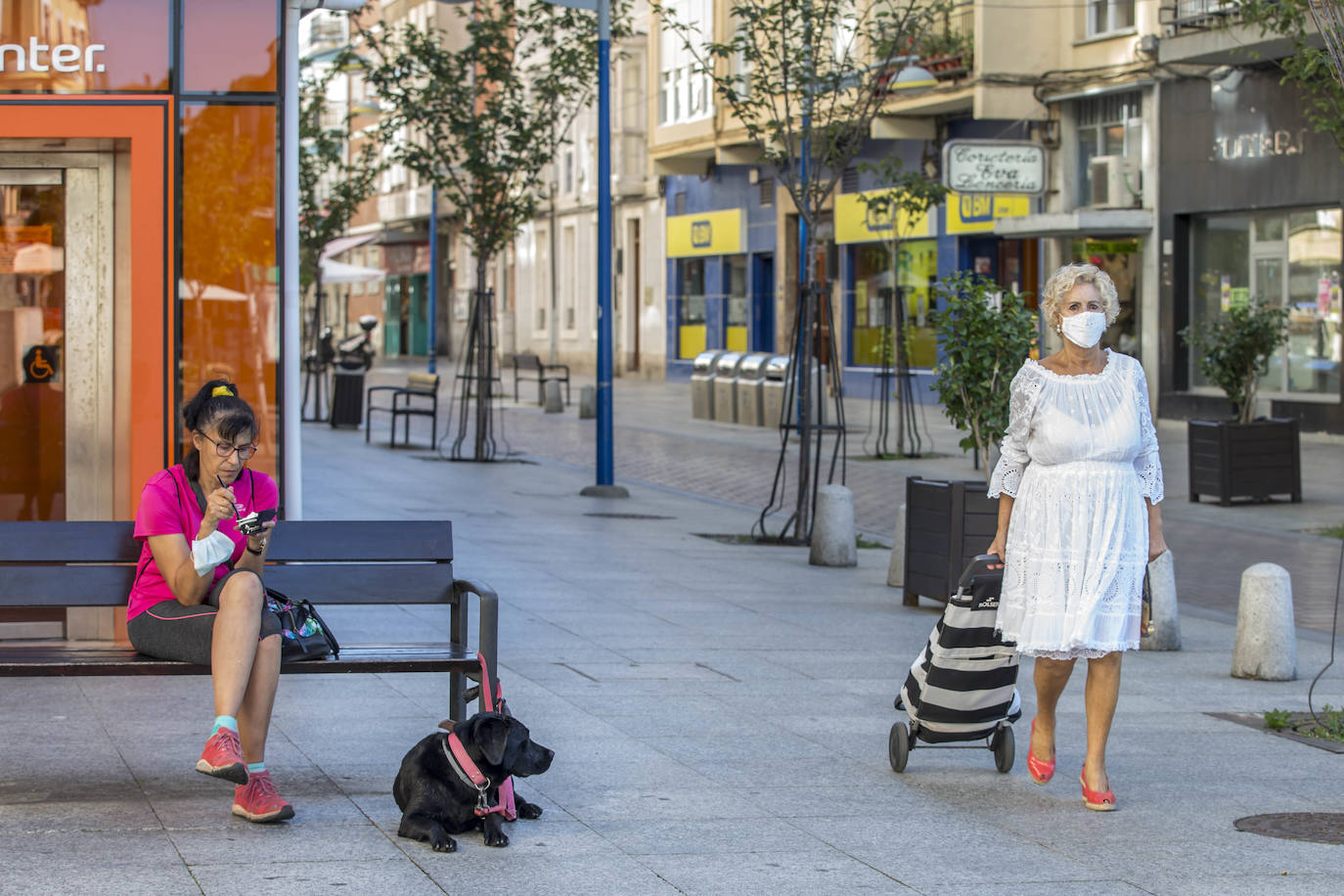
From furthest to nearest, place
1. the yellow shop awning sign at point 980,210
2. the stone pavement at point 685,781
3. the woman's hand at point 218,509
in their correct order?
1. the yellow shop awning sign at point 980,210
2. the woman's hand at point 218,509
3. the stone pavement at point 685,781

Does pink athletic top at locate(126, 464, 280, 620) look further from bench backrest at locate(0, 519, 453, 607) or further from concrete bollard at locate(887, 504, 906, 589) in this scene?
concrete bollard at locate(887, 504, 906, 589)

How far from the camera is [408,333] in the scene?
2667 inches

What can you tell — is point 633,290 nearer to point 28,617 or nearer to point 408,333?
point 408,333

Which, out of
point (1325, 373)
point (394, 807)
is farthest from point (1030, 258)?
point (394, 807)

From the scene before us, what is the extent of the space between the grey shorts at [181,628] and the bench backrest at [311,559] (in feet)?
1.15

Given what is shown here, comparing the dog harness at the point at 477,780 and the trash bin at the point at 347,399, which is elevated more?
the trash bin at the point at 347,399

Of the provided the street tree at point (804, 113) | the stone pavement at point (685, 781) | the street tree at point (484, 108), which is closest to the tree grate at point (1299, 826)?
the stone pavement at point (685, 781)

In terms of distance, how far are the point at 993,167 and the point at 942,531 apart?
11438mm

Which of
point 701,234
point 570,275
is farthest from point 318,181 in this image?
point 570,275

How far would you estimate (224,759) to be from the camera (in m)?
5.09

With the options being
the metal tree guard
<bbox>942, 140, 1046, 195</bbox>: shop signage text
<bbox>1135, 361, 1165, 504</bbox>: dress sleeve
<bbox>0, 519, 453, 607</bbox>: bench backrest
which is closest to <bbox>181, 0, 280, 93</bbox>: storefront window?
<bbox>0, 519, 453, 607</bbox>: bench backrest

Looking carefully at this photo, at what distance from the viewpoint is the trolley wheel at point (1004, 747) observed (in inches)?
241

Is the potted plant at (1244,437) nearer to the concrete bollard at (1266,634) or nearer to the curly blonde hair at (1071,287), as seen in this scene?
the concrete bollard at (1266,634)

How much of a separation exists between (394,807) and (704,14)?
35.1 meters
